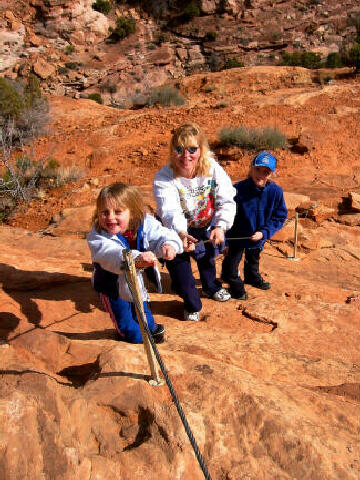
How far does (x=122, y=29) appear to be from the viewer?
24891mm

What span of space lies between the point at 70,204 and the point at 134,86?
631 inches

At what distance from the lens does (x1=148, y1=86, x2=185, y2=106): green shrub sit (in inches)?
526

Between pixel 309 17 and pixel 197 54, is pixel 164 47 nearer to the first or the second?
pixel 197 54

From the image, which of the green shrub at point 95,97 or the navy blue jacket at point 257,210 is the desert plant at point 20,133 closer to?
the navy blue jacket at point 257,210

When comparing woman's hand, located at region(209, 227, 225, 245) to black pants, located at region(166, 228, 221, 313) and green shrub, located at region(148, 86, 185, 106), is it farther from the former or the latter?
green shrub, located at region(148, 86, 185, 106)

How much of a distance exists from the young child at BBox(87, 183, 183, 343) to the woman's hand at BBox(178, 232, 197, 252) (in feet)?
0.92

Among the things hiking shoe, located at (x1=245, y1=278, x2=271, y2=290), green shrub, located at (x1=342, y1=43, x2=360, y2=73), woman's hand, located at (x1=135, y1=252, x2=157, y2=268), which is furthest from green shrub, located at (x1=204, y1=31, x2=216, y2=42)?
woman's hand, located at (x1=135, y1=252, x2=157, y2=268)

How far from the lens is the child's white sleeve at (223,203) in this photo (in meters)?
2.91

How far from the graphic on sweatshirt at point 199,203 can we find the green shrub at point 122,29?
83.1 feet

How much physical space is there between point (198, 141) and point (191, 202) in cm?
44

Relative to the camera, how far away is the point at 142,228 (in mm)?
2367

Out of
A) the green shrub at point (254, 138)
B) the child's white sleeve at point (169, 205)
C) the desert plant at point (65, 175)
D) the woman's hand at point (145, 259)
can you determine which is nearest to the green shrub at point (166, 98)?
the green shrub at point (254, 138)

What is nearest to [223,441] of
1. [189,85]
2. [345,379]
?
[345,379]

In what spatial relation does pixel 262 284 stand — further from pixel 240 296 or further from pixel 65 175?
pixel 65 175
